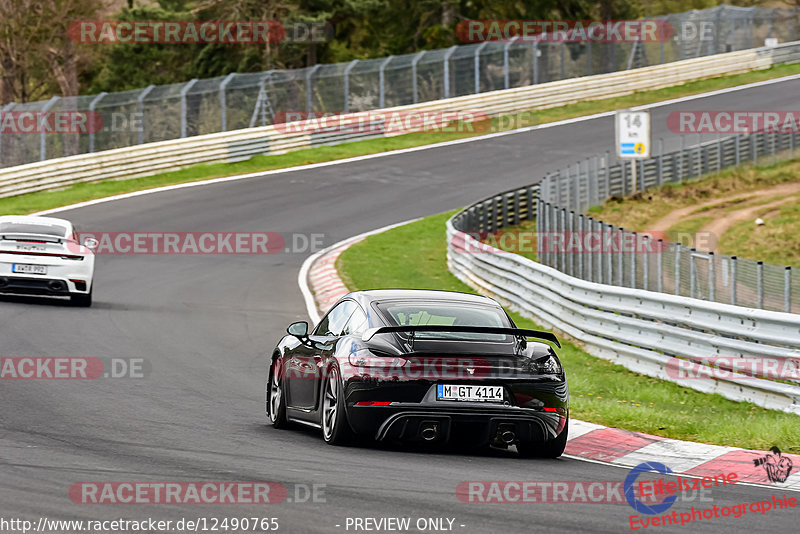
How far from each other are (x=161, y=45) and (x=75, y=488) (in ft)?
193

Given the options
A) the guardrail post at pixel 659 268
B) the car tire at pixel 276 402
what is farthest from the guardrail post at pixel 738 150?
the car tire at pixel 276 402

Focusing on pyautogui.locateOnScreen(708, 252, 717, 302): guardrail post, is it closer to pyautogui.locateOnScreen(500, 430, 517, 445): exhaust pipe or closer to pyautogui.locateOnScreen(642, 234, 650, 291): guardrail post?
pyautogui.locateOnScreen(642, 234, 650, 291): guardrail post

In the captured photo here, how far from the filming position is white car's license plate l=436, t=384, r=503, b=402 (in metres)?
8.70

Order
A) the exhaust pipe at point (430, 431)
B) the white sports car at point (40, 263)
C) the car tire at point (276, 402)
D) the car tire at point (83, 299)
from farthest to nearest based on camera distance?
the car tire at point (83, 299) < the white sports car at point (40, 263) < the car tire at point (276, 402) < the exhaust pipe at point (430, 431)

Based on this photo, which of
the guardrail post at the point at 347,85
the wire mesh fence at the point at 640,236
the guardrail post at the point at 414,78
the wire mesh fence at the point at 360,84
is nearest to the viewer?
the wire mesh fence at the point at 640,236

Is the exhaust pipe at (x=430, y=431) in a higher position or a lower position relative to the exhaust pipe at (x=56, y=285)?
higher

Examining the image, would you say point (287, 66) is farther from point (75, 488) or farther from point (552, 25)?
point (75, 488)

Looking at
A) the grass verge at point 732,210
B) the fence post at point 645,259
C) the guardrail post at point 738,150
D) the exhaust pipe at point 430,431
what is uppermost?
the exhaust pipe at point 430,431

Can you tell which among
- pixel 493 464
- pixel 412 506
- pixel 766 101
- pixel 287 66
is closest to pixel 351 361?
pixel 493 464

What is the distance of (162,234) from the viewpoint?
2973cm

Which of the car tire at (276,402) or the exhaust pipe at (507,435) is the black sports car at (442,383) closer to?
the exhaust pipe at (507,435)

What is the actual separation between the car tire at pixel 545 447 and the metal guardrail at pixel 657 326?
10.1 feet

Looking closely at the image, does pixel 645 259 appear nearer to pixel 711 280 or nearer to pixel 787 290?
pixel 711 280

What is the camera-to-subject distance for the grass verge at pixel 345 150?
3438 cm
